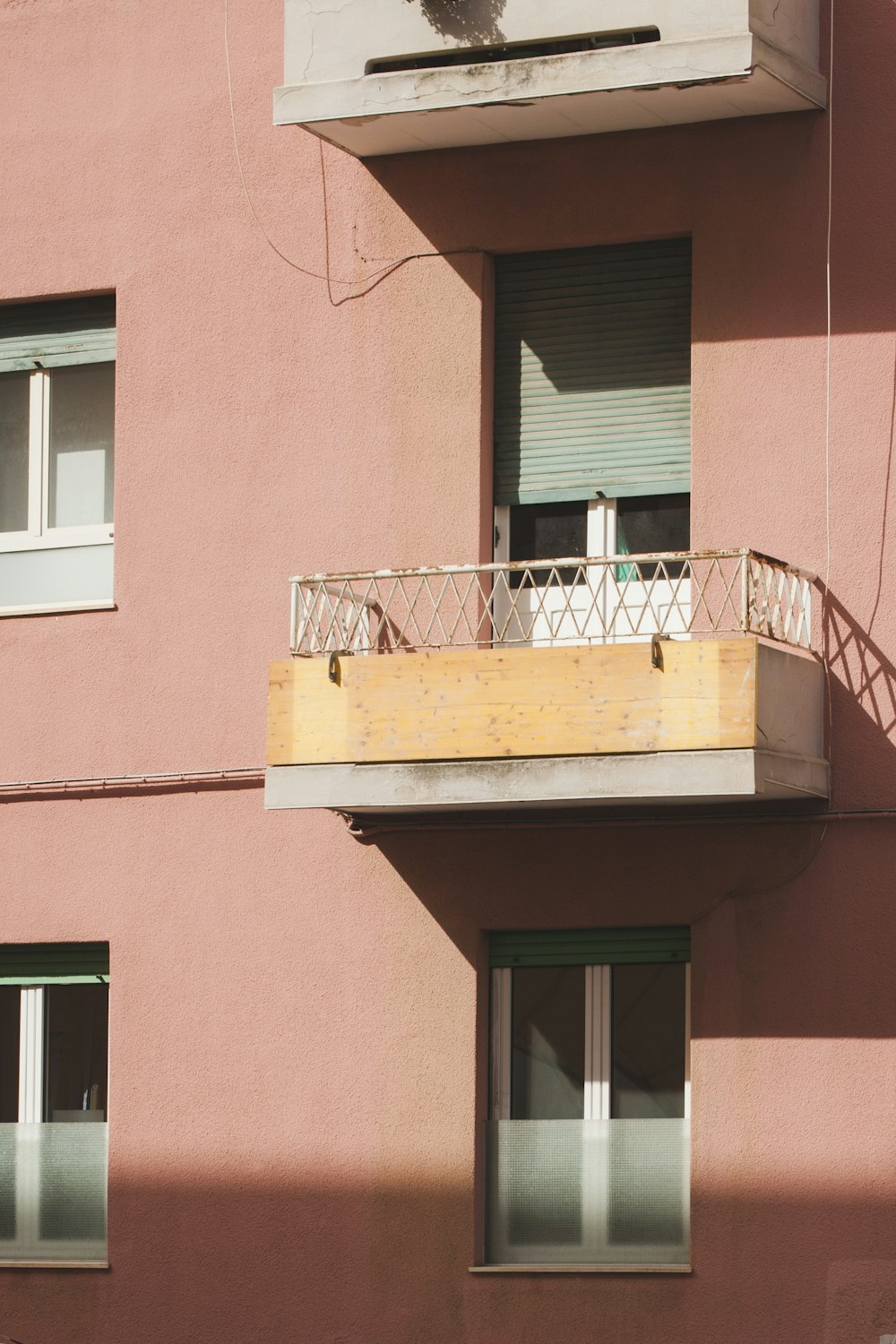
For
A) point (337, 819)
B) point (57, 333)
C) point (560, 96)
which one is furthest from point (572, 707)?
point (57, 333)

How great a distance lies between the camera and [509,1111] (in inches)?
535

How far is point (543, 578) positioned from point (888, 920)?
2831 millimetres

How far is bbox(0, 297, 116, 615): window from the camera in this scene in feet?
49.1

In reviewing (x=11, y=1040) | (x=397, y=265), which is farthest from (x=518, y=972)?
(x=397, y=265)

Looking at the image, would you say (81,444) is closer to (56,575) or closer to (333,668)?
(56,575)

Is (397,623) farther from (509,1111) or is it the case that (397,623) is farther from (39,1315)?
(39,1315)

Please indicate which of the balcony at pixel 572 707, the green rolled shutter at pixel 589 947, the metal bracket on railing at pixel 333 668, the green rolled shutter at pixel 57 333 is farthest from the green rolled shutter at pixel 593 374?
the green rolled shutter at pixel 57 333

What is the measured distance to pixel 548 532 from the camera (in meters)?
14.0

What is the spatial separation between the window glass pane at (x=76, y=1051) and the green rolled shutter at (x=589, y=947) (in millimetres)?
2508

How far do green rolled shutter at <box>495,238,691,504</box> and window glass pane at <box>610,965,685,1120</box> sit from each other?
2.71 metres

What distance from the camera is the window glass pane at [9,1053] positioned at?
14.7 metres

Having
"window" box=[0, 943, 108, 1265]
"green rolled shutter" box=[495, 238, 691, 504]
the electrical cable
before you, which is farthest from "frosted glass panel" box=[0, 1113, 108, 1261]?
the electrical cable

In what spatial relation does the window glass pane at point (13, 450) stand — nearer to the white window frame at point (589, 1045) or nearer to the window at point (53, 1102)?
the window at point (53, 1102)

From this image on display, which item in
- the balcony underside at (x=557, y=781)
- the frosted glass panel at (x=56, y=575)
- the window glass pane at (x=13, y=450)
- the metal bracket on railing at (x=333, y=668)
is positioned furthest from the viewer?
the window glass pane at (x=13, y=450)
